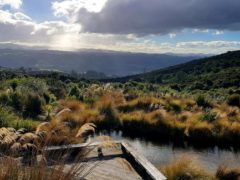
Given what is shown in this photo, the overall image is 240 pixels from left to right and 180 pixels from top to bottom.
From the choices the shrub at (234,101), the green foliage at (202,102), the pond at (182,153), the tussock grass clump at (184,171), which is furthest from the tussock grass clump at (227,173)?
the shrub at (234,101)

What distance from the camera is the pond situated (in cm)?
967

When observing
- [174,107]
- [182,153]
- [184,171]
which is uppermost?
[184,171]

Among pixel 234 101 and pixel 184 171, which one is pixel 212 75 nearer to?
pixel 234 101

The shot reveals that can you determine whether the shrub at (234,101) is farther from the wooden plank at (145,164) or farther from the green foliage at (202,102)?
the wooden plank at (145,164)

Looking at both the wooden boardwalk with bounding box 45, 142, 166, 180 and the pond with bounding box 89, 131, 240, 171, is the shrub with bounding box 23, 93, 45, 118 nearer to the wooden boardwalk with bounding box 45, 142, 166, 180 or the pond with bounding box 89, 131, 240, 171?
the pond with bounding box 89, 131, 240, 171

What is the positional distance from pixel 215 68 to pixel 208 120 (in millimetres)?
41347

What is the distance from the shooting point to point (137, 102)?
53.1 ft

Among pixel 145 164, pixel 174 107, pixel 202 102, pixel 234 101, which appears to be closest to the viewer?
pixel 145 164

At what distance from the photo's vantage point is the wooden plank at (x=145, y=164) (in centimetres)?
641

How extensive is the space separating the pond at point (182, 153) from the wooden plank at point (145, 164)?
140 cm

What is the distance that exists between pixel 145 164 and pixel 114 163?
0.67 m

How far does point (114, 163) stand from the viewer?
7.41 meters

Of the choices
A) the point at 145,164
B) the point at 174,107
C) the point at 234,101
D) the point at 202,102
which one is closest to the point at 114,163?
the point at 145,164

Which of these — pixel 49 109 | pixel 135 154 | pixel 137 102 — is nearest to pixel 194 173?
pixel 135 154
